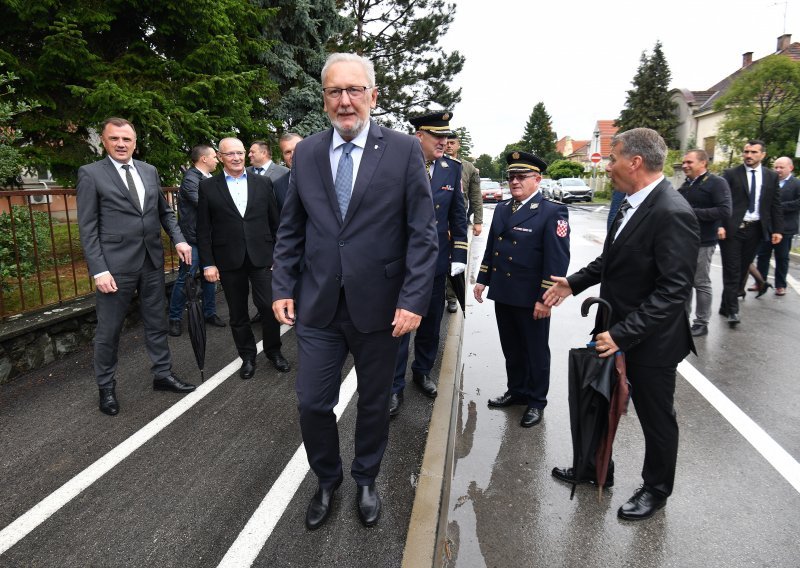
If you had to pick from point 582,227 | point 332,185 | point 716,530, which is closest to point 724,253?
point 716,530

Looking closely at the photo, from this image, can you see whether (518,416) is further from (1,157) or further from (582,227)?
(582,227)

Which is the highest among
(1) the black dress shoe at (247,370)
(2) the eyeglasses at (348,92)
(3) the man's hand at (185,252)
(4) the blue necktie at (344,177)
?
(2) the eyeglasses at (348,92)

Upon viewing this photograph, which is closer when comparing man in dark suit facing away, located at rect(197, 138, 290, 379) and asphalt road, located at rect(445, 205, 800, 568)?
asphalt road, located at rect(445, 205, 800, 568)

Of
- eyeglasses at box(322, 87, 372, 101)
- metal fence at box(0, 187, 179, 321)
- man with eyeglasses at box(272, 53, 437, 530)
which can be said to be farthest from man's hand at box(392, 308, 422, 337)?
metal fence at box(0, 187, 179, 321)

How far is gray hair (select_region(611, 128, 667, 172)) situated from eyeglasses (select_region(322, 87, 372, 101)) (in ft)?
4.56

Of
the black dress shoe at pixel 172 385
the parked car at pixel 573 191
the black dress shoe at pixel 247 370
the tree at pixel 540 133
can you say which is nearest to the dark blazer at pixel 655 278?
the black dress shoe at pixel 247 370

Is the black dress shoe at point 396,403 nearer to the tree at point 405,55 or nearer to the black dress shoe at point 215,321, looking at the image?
the black dress shoe at point 215,321

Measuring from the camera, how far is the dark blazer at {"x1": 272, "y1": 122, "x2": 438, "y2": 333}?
7.98 ft

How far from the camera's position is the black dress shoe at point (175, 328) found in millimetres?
5941

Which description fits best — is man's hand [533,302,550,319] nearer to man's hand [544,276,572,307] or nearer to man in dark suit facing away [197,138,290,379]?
man's hand [544,276,572,307]

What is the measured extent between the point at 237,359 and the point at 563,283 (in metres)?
3.47

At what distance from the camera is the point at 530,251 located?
378 cm

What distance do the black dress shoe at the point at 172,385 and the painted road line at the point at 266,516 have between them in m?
1.40

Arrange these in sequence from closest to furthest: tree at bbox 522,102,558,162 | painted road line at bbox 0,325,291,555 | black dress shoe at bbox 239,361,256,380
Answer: painted road line at bbox 0,325,291,555, black dress shoe at bbox 239,361,256,380, tree at bbox 522,102,558,162
